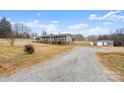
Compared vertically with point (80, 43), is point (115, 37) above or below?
above

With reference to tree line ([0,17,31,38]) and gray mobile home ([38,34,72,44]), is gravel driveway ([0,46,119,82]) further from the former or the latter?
tree line ([0,17,31,38])

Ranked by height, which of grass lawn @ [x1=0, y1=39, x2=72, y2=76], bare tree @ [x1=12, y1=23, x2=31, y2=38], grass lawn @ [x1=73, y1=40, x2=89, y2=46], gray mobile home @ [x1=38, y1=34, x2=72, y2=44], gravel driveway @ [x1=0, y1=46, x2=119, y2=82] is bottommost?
gravel driveway @ [x1=0, y1=46, x2=119, y2=82]

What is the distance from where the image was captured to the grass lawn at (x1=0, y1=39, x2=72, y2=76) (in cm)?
945

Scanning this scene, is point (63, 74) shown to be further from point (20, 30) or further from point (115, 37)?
point (115, 37)

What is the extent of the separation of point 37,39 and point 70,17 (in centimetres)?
181

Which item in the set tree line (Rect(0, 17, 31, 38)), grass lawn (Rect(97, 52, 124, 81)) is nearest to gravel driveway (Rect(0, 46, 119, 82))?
grass lawn (Rect(97, 52, 124, 81))

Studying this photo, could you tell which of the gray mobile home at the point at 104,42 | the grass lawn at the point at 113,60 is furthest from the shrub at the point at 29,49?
the grass lawn at the point at 113,60

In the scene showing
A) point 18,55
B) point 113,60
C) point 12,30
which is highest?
point 12,30

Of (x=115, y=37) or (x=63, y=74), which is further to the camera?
(x=115, y=37)

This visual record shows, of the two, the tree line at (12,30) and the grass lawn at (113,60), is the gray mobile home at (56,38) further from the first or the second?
the grass lawn at (113,60)

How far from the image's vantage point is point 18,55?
38.4 feet

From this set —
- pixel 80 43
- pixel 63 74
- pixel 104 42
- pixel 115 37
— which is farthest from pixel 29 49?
pixel 115 37
